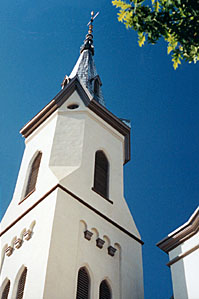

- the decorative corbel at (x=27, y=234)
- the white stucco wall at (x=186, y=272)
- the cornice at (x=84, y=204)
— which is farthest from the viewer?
the cornice at (x=84, y=204)

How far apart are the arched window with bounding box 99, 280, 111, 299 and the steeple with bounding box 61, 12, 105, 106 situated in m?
11.1

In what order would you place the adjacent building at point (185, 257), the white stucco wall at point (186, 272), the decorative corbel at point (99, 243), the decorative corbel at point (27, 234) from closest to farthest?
the white stucco wall at point (186, 272)
the adjacent building at point (185, 257)
the decorative corbel at point (27, 234)
the decorative corbel at point (99, 243)

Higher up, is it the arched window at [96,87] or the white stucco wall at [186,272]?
the arched window at [96,87]

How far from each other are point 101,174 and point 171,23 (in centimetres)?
1101

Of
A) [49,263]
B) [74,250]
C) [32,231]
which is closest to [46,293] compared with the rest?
[49,263]

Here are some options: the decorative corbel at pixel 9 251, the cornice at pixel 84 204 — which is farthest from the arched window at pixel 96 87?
the decorative corbel at pixel 9 251

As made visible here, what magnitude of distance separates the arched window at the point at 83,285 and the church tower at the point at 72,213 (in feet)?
0.10

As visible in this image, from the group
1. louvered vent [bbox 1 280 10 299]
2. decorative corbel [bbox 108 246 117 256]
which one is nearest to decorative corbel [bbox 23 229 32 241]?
louvered vent [bbox 1 280 10 299]

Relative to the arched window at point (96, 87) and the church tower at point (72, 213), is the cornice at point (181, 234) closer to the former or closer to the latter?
the church tower at point (72, 213)

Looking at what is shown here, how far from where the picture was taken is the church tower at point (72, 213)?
14.2 meters

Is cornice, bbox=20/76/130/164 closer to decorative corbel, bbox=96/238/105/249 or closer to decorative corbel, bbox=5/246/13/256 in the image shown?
decorative corbel, bbox=5/246/13/256

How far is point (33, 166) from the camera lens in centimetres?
1955

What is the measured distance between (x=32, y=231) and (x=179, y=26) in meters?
9.06

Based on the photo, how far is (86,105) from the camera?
21078 millimetres
